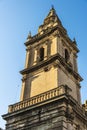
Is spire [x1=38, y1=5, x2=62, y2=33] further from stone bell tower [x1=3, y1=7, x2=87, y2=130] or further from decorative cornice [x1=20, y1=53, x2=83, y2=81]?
decorative cornice [x1=20, y1=53, x2=83, y2=81]

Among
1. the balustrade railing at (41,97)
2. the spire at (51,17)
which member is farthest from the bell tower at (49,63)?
the balustrade railing at (41,97)

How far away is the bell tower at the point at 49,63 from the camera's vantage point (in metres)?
28.3

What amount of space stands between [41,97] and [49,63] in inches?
233

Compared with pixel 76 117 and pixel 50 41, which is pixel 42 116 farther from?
pixel 50 41

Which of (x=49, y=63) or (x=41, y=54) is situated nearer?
(x=49, y=63)

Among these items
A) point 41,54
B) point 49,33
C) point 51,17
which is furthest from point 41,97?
point 51,17

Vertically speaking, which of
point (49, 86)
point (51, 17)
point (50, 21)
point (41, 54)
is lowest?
point (49, 86)

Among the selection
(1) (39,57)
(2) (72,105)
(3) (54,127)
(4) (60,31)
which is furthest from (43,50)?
(3) (54,127)

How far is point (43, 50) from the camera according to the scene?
32969 millimetres

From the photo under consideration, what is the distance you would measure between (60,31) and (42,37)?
2502mm

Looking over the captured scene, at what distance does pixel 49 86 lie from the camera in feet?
89.6

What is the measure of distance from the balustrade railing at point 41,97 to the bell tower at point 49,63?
2.13 metres

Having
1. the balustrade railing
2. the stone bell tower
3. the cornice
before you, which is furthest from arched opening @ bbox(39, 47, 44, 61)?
the balustrade railing

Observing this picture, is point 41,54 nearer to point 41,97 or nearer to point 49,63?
point 49,63
